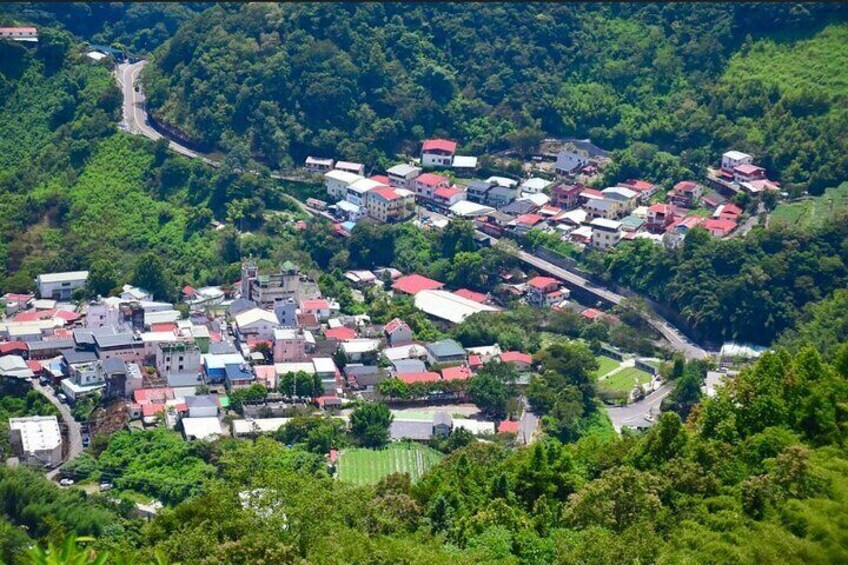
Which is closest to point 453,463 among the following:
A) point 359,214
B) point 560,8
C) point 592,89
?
point 359,214

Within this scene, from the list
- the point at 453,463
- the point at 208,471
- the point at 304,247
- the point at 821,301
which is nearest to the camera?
the point at 453,463

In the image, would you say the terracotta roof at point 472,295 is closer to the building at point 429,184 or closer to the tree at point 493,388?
the building at point 429,184

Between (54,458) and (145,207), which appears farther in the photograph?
(145,207)

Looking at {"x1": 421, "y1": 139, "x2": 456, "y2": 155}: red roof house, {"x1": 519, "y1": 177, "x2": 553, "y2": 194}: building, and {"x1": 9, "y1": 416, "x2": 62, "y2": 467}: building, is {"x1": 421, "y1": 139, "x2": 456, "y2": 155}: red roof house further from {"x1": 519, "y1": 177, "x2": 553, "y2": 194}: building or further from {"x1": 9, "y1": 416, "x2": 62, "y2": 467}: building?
{"x1": 9, "y1": 416, "x2": 62, "y2": 467}: building

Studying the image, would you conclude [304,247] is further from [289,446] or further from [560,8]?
[560,8]

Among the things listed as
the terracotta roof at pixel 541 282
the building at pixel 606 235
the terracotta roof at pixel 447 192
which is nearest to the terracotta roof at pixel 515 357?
the terracotta roof at pixel 541 282

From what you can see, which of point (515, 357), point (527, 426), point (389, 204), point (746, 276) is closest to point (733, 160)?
point (746, 276)

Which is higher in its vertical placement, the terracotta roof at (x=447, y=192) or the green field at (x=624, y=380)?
the terracotta roof at (x=447, y=192)

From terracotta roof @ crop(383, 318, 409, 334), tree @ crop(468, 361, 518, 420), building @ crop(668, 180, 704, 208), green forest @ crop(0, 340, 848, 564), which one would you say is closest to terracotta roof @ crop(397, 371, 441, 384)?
tree @ crop(468, 361, 518, 420)
